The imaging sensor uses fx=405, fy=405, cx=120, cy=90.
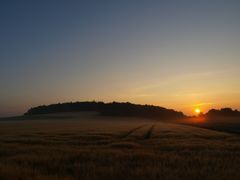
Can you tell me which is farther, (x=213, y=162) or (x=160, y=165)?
(x=213, y=162)

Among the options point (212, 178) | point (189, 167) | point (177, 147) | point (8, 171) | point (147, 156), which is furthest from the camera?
point (177, 147)

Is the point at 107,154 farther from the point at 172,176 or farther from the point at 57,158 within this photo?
the point at 172,176

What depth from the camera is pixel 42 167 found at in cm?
1642

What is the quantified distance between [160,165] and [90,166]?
2.89 m

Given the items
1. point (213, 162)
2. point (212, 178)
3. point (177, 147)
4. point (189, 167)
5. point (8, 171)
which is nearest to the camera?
point (212, 178)

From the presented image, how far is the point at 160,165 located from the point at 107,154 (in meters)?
5.29

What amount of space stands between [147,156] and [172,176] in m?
6.81

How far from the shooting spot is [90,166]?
1653cm

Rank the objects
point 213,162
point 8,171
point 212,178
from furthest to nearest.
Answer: point 213,162
point 8,171
point 212,178

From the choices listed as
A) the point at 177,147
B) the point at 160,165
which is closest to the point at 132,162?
the point at 160,165

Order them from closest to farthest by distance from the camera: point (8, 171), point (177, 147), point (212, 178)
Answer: point (212, 178) < point (8, 171) < point (177, 147)

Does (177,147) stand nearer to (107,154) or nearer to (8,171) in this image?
(107,154)

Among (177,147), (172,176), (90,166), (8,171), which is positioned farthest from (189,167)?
(177,147)

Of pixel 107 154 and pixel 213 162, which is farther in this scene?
pixel 107 154
